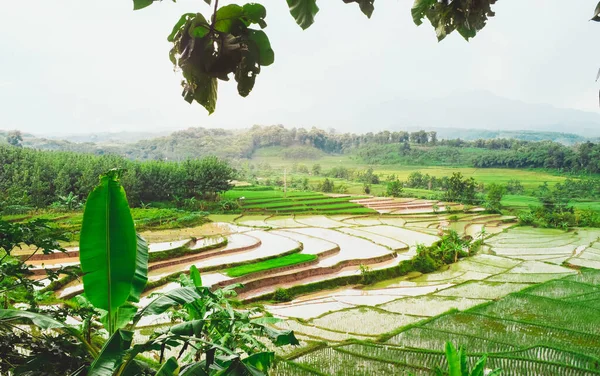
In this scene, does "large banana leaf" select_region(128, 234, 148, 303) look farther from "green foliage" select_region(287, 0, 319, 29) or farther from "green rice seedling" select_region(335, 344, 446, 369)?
"green rice seedling" select_region(335, 344, 446, 369)

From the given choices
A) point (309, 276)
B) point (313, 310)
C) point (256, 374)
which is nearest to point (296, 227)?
point (309, 276)

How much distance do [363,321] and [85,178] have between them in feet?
53.9

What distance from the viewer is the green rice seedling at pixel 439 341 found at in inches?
241

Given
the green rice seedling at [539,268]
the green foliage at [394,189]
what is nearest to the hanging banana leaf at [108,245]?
the green rice seedling at [539,268]

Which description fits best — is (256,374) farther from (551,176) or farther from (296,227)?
(551,176)

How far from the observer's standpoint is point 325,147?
57969 mm

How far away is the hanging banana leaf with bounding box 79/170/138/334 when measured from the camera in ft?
5.90

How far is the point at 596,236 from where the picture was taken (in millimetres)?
18578

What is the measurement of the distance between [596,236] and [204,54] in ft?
72.7

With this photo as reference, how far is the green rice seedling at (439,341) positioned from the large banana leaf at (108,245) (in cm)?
526

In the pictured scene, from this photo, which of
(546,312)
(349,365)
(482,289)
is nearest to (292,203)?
(482,289)

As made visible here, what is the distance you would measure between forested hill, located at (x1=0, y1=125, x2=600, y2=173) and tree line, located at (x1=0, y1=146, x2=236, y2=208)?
68.4ft

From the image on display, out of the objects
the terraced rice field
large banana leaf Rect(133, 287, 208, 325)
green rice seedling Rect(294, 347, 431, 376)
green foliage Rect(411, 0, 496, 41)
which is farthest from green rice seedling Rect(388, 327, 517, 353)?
Result: green foliage Rect(411, 0, 496, 41)

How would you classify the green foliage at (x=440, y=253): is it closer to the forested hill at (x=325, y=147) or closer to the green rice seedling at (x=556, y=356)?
the green rice seedling at (x=556, y=356)
